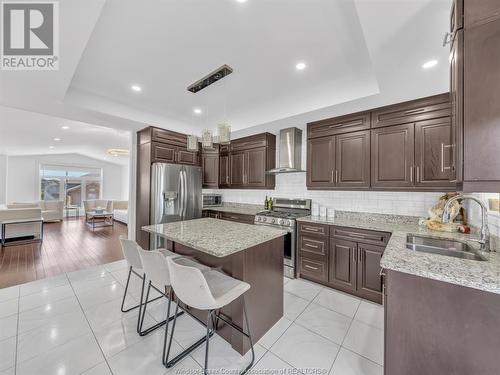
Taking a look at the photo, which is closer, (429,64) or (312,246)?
(429,64)

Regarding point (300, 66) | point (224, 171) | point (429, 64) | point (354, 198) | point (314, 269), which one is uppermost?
point (300, 66)

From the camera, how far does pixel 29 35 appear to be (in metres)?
1.66

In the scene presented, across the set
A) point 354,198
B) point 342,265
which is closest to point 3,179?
point 342,265

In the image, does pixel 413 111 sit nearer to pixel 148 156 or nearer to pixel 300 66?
pixel 300 66

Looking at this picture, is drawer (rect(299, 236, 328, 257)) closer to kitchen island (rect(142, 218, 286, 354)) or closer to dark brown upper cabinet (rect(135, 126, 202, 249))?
kitchen island (rect(142, 218, 286, 354))

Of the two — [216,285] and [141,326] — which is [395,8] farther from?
[141,326]

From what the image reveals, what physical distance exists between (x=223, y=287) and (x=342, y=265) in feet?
5.95

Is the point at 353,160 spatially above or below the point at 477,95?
below

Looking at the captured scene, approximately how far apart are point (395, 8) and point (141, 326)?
10.3 ft

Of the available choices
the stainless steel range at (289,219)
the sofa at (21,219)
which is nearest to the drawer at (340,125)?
the stainless steel range at (289,219)

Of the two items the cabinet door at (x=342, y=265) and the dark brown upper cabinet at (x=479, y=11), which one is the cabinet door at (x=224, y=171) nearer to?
the cabinet door at (x=342, y=265)

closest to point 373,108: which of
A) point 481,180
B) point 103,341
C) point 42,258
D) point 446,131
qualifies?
point 446,131

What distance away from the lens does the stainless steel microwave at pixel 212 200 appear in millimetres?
4879

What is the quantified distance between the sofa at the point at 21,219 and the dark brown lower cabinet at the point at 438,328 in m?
7.42
